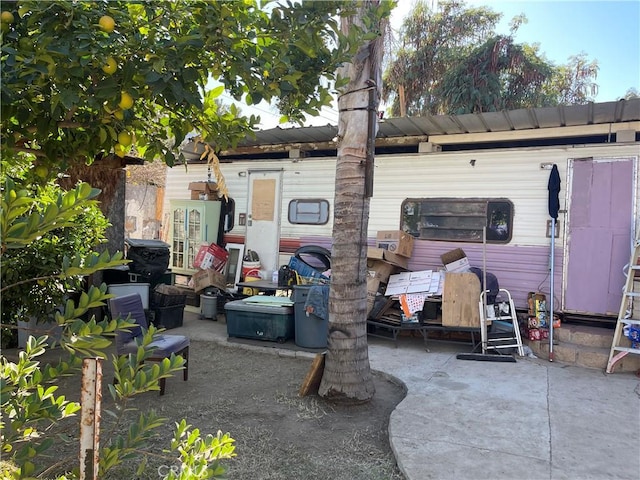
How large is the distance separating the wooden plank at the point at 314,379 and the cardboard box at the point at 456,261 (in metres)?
3.35

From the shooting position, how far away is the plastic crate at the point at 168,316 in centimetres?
796

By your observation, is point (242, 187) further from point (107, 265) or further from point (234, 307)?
point (107, 265)

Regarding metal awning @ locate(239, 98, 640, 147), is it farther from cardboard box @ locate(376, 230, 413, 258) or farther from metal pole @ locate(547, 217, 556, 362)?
cardboard box @ locate(376, 230, 413, 258)

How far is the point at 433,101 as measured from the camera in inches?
611

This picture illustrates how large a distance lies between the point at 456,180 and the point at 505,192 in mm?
782

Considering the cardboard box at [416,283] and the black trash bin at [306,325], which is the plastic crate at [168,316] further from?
the cardboard box at [416,283]

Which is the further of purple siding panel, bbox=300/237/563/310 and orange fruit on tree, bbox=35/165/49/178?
purple siding panel, bbox=300/237/563/310

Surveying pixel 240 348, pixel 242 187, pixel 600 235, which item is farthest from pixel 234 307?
pixel 600 235

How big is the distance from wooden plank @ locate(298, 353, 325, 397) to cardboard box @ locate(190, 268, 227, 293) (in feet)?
15.5

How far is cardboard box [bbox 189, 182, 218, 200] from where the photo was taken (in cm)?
1019

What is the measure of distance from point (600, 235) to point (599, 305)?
0.98m

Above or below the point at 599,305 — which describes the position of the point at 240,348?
below

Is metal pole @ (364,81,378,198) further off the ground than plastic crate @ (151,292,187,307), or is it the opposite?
metal pole @ (364,81,378,198)

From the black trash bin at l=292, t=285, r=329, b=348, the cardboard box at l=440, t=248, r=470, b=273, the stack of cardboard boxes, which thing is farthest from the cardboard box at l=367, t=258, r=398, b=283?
the black trash bin at l=292, t=285, r=329, b=348
